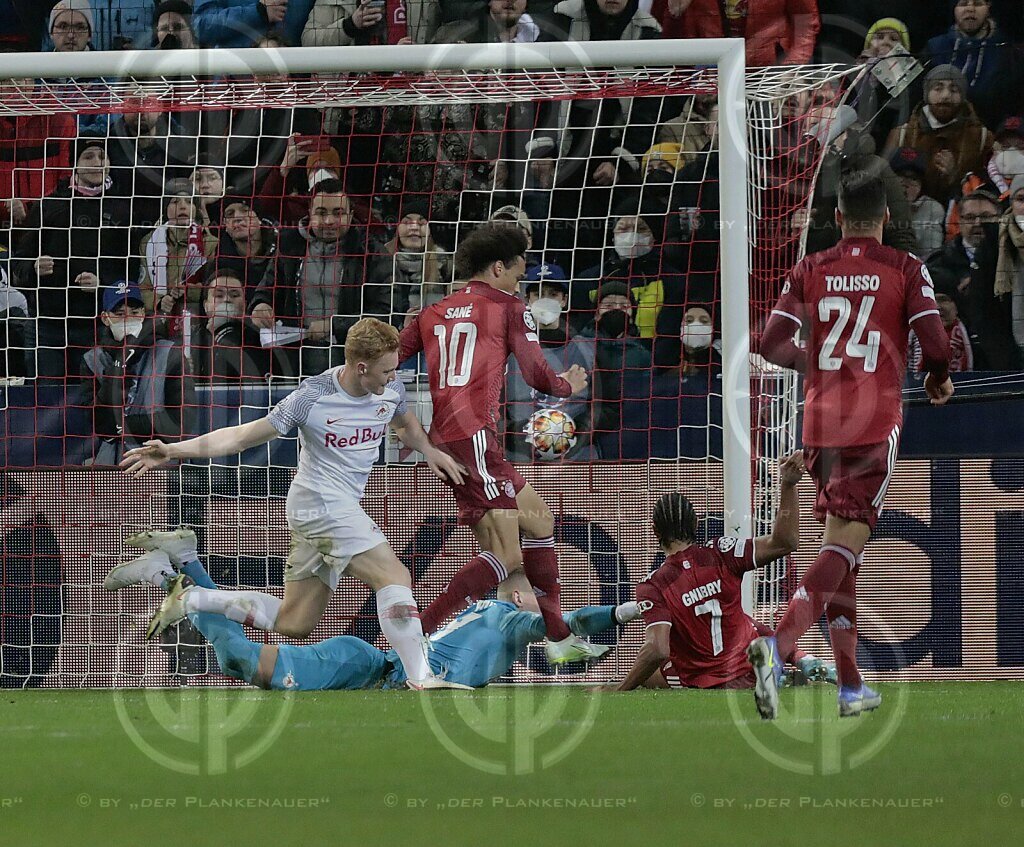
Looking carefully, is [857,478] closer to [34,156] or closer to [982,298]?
[982,298]

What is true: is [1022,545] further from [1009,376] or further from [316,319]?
[316,319]

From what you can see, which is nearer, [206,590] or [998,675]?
[206,590]

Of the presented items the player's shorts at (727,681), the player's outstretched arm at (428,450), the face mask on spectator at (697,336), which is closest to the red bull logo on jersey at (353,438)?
the player's outstretched arm at (428,450)

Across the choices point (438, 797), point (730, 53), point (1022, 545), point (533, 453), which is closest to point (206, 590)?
point (533, 453)

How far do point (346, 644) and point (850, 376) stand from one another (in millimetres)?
2498

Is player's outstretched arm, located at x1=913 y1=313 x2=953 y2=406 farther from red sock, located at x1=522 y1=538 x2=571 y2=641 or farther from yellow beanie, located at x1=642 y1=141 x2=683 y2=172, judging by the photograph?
yellow beanie, located at x1=642 y1=141 x2=683 y2=172

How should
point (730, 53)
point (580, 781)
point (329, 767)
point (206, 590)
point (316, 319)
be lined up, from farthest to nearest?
point (316, 319), point (730, 53), point (206, 590), point (329, 767), point (580, 781)

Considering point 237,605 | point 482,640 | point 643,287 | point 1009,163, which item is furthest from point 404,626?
point 1009,163

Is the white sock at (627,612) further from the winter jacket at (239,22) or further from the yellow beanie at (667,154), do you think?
the winter jacket at (239,22)

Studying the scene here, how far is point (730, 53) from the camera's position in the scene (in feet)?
22.3

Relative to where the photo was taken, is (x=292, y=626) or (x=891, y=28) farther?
(x=891, y=28)

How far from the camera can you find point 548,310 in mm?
8336

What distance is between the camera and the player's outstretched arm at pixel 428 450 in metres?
6.17

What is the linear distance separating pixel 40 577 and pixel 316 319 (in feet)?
6.75
